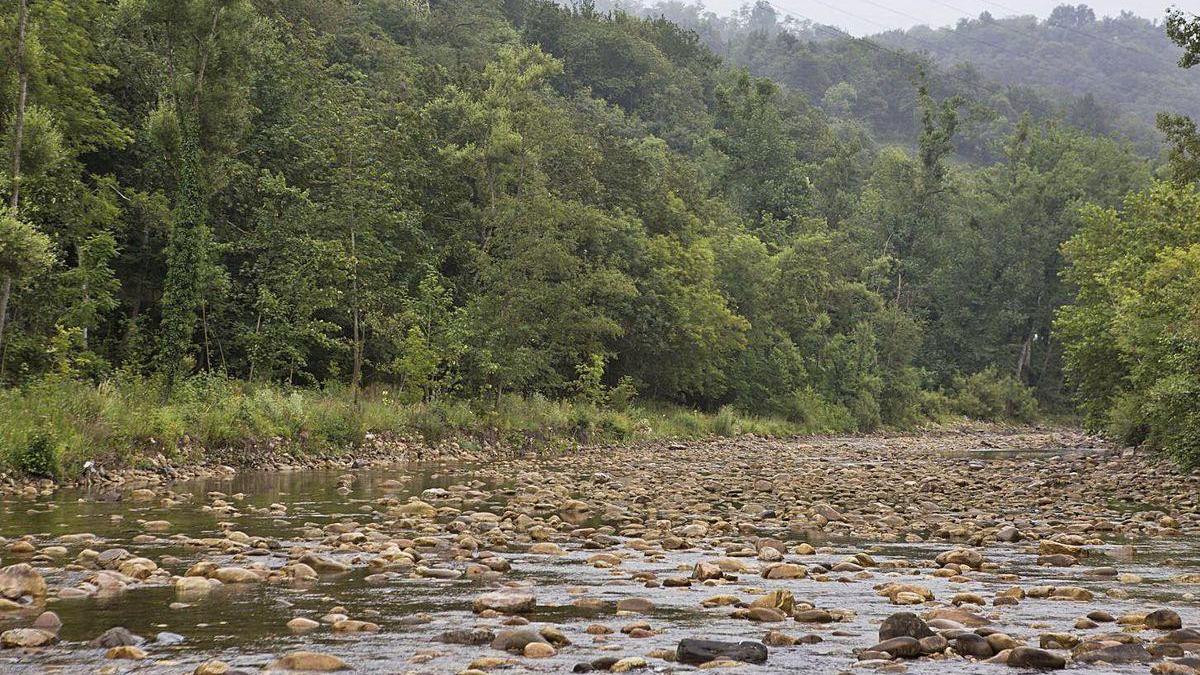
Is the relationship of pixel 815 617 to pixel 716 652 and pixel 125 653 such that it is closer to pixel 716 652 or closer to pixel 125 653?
pixel 716 652

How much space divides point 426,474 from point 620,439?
57.2ft

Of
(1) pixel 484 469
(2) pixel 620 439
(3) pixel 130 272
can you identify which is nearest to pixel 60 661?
(1) pixel 484 469

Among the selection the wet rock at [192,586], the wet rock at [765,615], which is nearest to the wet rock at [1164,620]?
the wet rock at [765,615]

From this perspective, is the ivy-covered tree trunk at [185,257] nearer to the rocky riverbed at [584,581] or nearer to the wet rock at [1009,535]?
the rocky riverbed at [584,581]

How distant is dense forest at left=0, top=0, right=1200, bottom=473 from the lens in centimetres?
2766

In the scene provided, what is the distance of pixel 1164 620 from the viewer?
6805mm

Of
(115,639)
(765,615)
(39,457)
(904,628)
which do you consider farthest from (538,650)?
(39,457)

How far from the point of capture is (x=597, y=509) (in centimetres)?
1505

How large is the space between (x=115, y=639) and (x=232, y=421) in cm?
1645

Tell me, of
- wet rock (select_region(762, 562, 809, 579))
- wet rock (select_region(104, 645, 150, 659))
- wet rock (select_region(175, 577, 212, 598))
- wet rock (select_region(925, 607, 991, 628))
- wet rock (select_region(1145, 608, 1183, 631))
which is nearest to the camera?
wet rock (select_region(104, 645, 150, 659))

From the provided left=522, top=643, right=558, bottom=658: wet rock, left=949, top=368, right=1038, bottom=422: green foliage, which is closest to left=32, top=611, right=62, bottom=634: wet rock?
left=522, top=643, right=558, bottom=658: wet rock

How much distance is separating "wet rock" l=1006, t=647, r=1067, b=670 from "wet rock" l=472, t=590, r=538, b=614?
324 cm

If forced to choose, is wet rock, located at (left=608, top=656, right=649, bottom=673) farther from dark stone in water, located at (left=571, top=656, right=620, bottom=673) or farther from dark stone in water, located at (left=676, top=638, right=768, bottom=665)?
dark stone in water, located at (left=676, top=638, right=768, bottom=665)

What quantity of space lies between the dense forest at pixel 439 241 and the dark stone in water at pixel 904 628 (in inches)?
545
